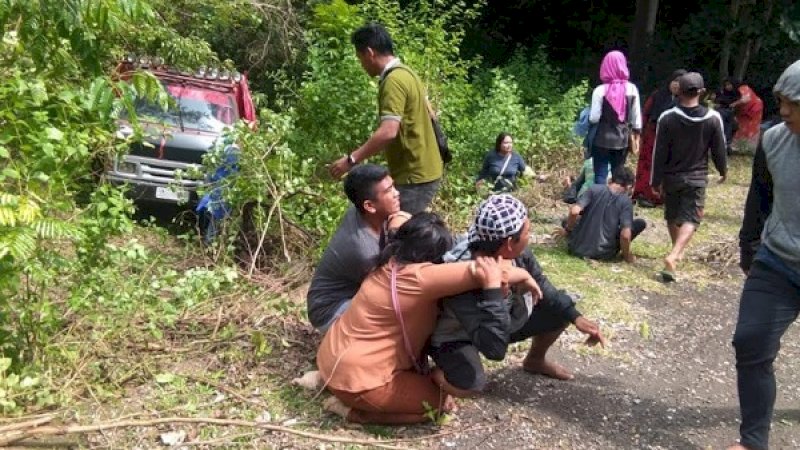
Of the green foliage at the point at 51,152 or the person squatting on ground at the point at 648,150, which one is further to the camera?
the person squatting on ground at the point at 648,150

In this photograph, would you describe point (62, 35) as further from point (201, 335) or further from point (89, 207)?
point (201, 335)

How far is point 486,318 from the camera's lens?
12.6 feet

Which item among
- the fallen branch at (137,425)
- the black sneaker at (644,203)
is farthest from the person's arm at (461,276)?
the black sneaker at (644,203)

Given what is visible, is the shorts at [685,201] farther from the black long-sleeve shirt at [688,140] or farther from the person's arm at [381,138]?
the person's arm at [381,138]

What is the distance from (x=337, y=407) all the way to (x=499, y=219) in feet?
4.08

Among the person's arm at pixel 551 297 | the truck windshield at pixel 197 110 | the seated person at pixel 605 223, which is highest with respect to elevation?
the person's arm at pixel 551 297


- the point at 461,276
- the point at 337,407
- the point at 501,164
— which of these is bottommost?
the point at 501,164

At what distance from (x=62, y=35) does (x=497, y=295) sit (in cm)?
232

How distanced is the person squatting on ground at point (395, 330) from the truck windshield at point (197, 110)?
235 inches

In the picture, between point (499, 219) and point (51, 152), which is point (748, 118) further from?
point (51, 152)

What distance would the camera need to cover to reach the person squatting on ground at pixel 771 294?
12.2 ft

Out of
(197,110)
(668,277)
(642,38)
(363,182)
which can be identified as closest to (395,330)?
(363,182)

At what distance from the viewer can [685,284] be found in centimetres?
702

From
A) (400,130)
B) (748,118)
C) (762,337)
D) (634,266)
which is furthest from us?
(748,118)
